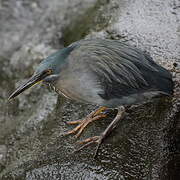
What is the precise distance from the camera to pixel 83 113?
412cm

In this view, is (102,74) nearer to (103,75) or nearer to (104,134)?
(103,75)

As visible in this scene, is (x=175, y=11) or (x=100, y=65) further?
(x=175, y=11)

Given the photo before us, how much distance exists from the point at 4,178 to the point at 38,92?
1.77 metres

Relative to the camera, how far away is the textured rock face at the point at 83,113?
354 cm

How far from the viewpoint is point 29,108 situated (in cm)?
526

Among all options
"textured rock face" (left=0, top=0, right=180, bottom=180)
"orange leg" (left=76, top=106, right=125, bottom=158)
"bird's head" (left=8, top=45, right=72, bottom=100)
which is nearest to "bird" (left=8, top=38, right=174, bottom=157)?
"bird's head" (left=8, top=45, right=72, bottom=100)

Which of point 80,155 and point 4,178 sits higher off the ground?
point 80,155

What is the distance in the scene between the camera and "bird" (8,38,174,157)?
3.40m

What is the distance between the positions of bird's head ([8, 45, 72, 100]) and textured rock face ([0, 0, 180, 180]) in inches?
30.1

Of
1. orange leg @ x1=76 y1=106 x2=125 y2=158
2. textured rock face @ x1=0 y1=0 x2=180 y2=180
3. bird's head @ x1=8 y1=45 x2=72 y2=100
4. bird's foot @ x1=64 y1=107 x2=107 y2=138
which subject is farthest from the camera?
bird's foot @ x1=64 y1=107 x2=107 y2=138

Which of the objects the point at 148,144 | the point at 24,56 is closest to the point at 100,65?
the point at 148,144

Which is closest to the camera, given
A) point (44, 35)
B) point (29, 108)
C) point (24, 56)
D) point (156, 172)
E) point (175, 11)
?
point (156, 172)

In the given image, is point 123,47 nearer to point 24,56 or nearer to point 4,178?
point 4,178

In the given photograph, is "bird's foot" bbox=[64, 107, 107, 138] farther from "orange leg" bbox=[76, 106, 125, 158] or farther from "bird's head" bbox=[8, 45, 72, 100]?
"bird's head" bbox=[8, 45, 72, 100]
